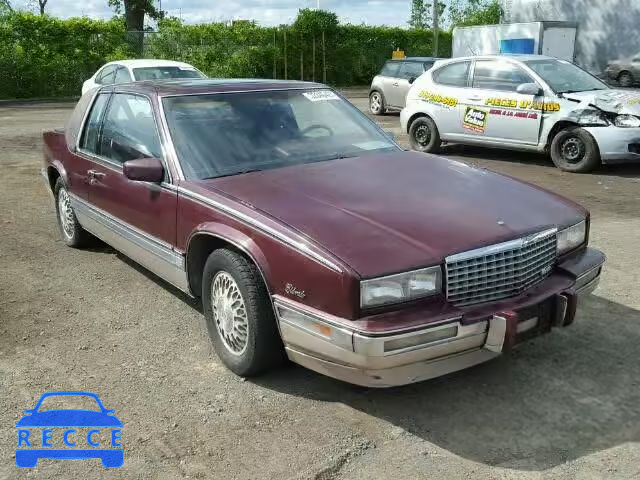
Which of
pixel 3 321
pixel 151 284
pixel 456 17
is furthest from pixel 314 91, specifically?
pixel 456 17

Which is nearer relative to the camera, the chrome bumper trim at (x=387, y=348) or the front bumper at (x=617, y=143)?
the chrome bumper trim at (x=387, y=348)

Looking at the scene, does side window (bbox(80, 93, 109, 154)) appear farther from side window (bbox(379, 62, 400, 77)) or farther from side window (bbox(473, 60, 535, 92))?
side window (bbox(379, 62, 400, 77))

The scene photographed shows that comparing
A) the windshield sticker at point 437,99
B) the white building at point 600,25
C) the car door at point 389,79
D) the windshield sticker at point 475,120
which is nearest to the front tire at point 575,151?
the windshield sticker at point 475,120

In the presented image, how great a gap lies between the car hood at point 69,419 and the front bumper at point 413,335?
3.11 ft

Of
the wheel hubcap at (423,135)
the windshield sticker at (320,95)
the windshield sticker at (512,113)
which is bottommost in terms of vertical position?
the wheel hubcap at (423,135)

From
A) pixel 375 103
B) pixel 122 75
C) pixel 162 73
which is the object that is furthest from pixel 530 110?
pixel 375 103

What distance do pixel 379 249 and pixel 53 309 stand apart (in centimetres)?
277

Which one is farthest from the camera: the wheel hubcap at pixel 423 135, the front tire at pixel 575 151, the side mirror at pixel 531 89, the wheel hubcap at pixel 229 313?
the wheel hubcap at pixel 423 135

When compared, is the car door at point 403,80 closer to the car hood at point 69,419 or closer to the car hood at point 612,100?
the car hood at point 612,100

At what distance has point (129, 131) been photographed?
16.0 ft

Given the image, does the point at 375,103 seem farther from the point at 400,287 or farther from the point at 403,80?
the point at 400,287

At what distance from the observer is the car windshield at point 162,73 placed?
13875 millimetres

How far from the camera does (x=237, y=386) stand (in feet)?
12.1

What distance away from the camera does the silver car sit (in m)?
16.7
